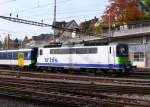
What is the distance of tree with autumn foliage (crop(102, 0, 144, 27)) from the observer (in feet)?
231

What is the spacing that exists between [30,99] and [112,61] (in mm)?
16249

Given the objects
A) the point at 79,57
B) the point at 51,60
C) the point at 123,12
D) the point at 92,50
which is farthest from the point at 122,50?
the point at 123,12

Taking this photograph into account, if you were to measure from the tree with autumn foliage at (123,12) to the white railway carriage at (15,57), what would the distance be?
84.8ft

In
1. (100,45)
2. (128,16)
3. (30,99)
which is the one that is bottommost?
(30,99)

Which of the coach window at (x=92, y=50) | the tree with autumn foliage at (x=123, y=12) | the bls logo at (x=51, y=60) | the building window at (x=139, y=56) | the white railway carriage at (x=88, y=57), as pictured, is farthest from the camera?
the tree with autumn foliage at (x=123, y=12)

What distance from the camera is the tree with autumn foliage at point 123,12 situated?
7038 cm

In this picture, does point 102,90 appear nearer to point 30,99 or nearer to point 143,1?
point 30,99

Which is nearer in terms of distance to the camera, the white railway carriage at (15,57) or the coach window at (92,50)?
the coach window at (92,50)

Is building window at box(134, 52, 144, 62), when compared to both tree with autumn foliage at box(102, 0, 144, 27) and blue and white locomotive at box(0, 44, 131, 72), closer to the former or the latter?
tree with autumn foliage at box(102, 0, 144, 27)

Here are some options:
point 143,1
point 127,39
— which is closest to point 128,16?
point 143,1

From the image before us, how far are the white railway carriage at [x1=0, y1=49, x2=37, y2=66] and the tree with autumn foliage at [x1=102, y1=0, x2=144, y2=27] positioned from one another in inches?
1017

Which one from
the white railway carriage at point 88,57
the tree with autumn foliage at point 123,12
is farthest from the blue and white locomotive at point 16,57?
the tree with autumn foliage at point 123,12

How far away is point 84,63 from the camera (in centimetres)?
3497

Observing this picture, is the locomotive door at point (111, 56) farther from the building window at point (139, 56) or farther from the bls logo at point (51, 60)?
the building window at point (139, 56)
